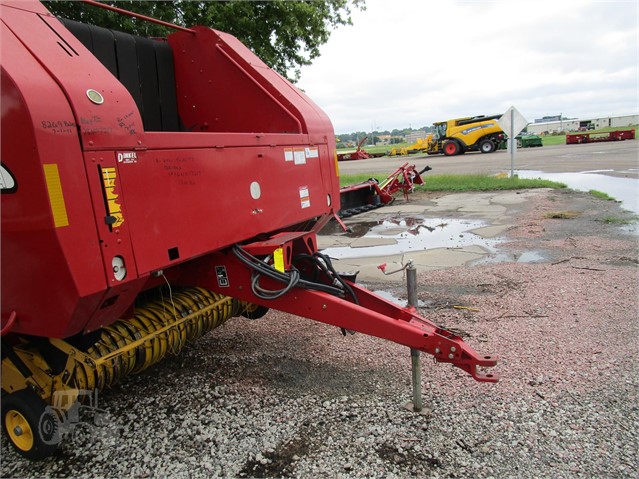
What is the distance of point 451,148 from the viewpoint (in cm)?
3225

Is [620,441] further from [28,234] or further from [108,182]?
[28,234]

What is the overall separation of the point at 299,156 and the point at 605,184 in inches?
533

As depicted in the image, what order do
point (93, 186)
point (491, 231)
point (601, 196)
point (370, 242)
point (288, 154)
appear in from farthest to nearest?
point (601, 196) → point (491, 231) → point (370, 242) → point (288, 154) → point (93, 186)

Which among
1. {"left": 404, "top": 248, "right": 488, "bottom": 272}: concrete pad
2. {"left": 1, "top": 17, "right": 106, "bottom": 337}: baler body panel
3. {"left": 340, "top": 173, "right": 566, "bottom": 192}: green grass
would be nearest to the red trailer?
{"left": 1, "top": 17, "right": 106, "bottom": 337}: baler body panel

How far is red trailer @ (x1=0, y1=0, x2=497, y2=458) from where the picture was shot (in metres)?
2.04

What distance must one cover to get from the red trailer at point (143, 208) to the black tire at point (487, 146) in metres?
29.6

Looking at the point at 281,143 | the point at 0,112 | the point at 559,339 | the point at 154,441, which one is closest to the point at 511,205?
the point at 559,339

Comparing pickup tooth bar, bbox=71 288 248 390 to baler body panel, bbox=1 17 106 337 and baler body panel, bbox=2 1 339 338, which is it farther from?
baler body panel, bbox=1 17 106 337

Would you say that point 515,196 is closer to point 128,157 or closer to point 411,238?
point 411,238

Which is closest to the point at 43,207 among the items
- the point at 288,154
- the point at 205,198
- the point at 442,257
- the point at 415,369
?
the point at 205,198

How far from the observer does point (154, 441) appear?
2891mm

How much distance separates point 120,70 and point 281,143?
133 centimetres

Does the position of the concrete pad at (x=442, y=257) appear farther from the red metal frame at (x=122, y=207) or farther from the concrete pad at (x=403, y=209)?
the concrete pad at (x=403, y=209)

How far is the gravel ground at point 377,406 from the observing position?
8.59 ft
